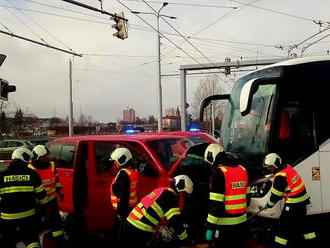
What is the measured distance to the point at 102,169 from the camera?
7.93m

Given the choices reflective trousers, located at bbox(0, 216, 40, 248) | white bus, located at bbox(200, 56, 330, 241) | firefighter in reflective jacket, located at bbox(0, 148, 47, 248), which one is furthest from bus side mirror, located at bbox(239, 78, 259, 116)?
reflective trousers, located at bbox(0, 216, 40, 248)

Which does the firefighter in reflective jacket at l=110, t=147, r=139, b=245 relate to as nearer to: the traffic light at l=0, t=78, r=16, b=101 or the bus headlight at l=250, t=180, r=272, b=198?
the bus headlight at l=250, t=180, r=272, b=198

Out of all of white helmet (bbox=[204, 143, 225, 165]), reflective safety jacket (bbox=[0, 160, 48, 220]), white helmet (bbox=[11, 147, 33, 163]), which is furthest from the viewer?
white helmet (bbox=[11, 147, 33, 163])

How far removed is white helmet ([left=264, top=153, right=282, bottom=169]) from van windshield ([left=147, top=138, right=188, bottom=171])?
1585mm

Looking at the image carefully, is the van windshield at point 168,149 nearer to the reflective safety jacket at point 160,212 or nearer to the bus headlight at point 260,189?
the bus headlight at point 260,189

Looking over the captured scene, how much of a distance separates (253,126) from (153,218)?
3151 mm

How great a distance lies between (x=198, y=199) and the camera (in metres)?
6.82

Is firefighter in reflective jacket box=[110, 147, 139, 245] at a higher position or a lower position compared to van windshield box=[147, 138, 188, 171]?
lower

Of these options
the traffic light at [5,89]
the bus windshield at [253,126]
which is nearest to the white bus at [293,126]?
the bus windshield at [253,126]

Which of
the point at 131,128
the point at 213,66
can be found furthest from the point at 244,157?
the point at 213,66

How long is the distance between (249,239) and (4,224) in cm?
346

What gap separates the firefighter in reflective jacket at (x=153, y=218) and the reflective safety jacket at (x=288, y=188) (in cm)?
190

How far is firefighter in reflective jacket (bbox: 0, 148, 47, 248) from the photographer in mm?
6055

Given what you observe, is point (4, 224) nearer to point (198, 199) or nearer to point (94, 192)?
point (94, 192)
